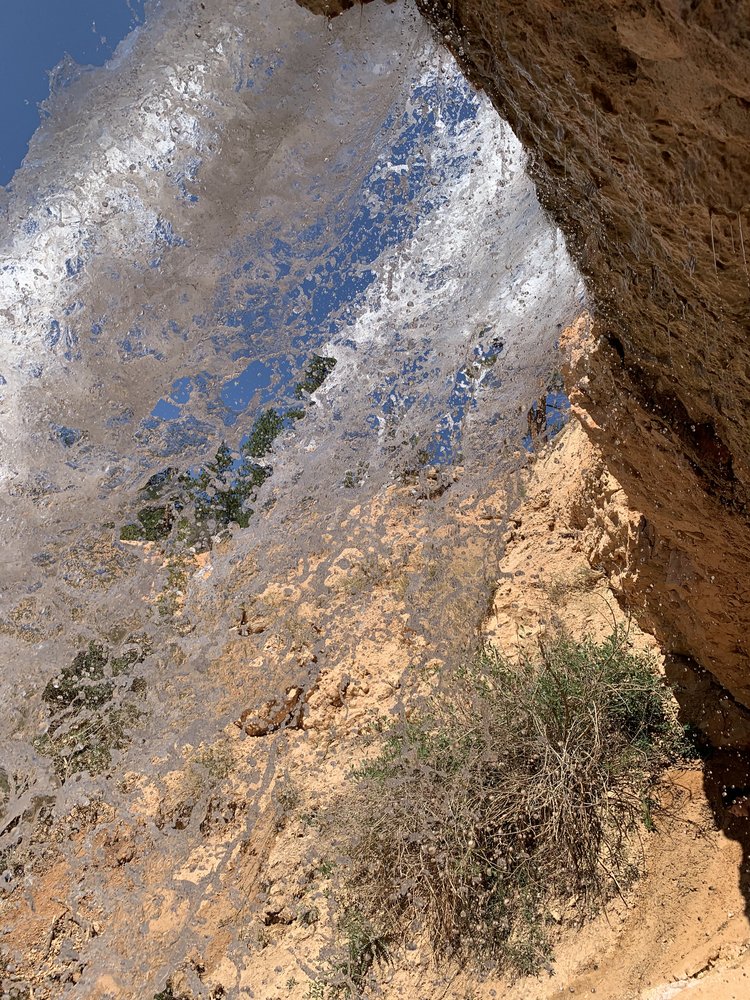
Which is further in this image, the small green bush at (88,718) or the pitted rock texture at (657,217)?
the small green bush at (88,718)

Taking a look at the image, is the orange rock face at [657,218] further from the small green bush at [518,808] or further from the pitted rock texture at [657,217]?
the small green bush at [518,808]

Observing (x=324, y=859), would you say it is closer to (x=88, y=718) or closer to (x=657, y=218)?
(x=88, y=718)

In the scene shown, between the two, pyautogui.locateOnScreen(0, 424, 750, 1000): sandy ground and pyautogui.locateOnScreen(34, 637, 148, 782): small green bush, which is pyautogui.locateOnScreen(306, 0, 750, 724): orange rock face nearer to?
pyautogui.locateOnScreen(0, 424, 750, 1000): sandy ground

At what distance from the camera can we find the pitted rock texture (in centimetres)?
127

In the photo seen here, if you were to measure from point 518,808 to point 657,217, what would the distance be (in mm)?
3878

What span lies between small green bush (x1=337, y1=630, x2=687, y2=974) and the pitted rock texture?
3.63ft

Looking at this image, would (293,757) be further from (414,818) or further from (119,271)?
(119,271)

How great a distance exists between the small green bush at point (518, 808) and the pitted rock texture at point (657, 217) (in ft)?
3.63

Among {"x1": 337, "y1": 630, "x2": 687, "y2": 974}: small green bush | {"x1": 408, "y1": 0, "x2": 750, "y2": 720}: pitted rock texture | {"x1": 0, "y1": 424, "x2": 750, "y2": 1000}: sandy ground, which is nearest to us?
{"x1": 408, "y1": 0, "x2": 750, "y2": 720}: pitted rock texture

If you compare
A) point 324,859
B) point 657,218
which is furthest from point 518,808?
point 657,218

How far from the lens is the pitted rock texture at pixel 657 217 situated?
127cm

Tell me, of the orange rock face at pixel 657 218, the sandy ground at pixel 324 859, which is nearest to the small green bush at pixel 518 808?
the sandy ground at pixel 324 859

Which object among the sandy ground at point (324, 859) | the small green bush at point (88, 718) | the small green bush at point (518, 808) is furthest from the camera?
the small green bush at point (88, 718)

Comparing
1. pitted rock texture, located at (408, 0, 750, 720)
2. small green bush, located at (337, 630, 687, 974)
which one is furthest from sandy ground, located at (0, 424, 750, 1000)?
pitted rock texture, located at (408, 0, 750, 720)
